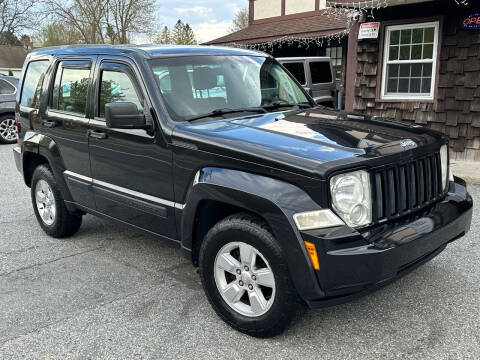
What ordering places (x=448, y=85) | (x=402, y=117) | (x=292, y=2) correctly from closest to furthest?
(x=448, y=85) → (x=402, y=117) → (x=292, y=2)

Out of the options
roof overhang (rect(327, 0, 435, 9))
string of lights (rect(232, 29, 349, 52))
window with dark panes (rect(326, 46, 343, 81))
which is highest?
roof overhang (rect(327, 0, 435, 9))

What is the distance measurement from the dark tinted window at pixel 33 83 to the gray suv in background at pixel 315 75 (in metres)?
7.52

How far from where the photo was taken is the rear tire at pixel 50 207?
4.70m

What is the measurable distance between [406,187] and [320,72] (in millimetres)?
9879

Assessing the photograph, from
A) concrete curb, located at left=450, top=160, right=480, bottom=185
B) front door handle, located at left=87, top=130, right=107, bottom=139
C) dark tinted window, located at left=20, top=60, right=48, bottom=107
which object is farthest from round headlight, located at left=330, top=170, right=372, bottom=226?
concrete curb, located at left=450, top=160, right=480, bottom=185

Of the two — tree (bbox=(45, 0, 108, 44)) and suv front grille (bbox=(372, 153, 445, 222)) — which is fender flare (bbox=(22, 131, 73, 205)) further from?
tree (bbox=(45, 0, 108, 44))

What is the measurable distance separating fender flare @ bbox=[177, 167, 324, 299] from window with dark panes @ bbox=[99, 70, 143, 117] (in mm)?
1065

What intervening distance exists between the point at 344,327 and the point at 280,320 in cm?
55

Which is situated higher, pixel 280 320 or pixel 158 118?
pixel 158 118

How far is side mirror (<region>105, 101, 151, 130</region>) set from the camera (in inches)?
128

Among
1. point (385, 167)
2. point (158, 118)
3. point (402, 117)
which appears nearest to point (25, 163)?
point (158, 118)

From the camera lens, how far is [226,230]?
292cm

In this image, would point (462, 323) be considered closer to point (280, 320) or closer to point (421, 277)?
point (421, 277)

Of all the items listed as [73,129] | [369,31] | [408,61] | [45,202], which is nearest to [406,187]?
[73,129]
